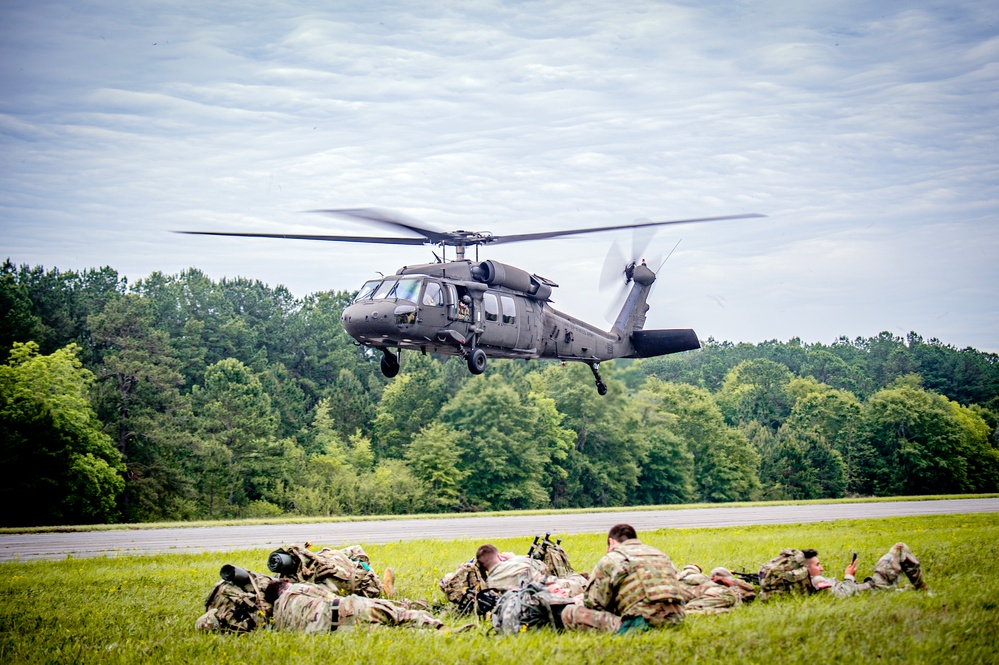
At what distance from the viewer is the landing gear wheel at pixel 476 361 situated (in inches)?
840

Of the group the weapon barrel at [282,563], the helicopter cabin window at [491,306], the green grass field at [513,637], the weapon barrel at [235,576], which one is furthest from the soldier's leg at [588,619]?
the helicopter cabin window at [491,306]

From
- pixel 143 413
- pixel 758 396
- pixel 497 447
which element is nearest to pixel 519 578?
pixel 143 413

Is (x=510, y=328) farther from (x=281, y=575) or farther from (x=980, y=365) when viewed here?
(x=980, y=365)

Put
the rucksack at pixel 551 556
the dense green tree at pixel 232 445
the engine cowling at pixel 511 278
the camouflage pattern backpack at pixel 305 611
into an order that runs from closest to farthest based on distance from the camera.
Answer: the camouflage pattern backpack at pixel 305 611 → the rucksack at pixel 551 556 → the engine cowling at pixel 511 278 → the dense green tree at pixel 232 445

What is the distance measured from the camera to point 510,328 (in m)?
23.0

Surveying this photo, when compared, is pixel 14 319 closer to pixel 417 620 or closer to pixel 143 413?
pixel 143 413

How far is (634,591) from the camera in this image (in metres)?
9.23

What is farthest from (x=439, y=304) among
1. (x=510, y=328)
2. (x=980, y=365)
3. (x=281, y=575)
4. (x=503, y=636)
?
(x=980, y=365)

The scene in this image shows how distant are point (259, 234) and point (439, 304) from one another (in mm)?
4254

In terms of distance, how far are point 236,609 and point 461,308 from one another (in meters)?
12.0

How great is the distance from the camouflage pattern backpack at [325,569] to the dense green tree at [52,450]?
40.0m

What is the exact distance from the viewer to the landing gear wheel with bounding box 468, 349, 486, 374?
840 inches

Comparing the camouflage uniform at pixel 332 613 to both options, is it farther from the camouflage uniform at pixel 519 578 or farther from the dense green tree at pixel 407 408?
the dense green tree at pixel 407 408

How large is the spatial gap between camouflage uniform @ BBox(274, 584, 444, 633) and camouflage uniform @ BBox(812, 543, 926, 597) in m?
4.97
